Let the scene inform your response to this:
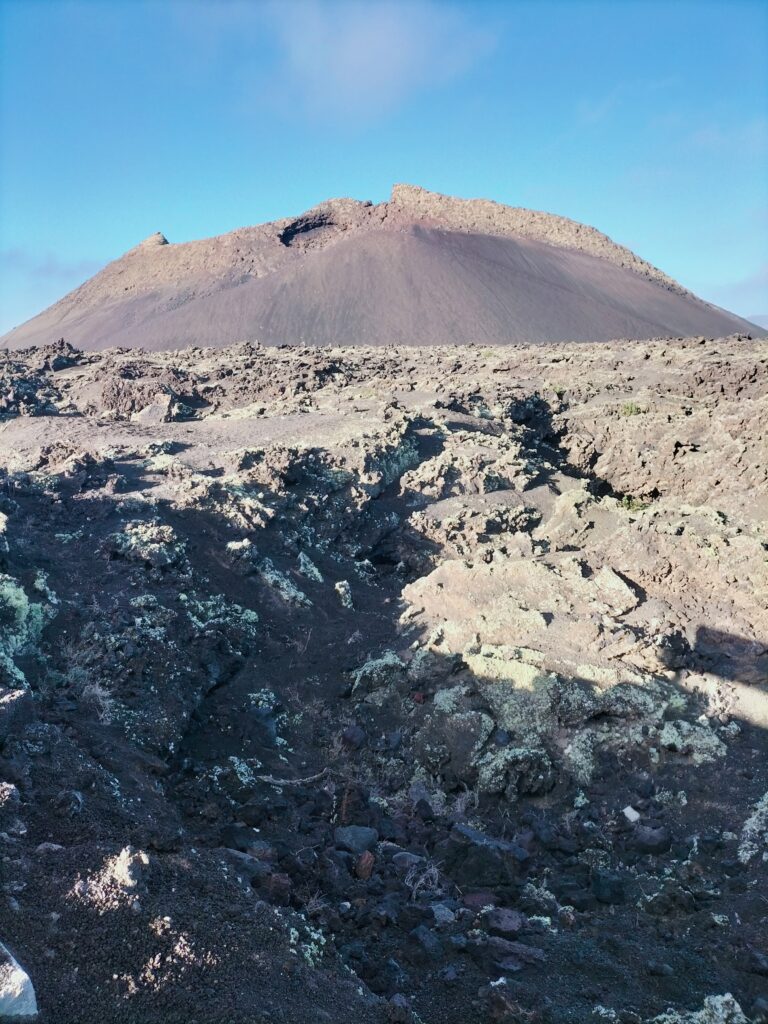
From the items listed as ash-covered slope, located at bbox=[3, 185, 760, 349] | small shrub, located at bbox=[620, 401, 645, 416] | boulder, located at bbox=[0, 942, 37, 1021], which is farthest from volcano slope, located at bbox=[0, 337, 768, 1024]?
ash-covered slope, located at bbox=[3, 185, 760, 349]

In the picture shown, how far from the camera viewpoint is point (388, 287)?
3419cm

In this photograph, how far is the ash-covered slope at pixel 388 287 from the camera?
3177 cm

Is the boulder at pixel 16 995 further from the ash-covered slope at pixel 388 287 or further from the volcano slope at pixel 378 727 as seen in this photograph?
the ash-covered slope at pixel 388 287

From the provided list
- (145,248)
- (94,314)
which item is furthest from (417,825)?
(145,248)

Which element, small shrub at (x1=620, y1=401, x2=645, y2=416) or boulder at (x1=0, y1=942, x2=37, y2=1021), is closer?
boulder at (x1=0, y1=942, x2=37, y2=1021)

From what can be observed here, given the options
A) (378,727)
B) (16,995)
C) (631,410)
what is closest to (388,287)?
(631,410)

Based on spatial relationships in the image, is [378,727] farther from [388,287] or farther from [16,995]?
[388,287]

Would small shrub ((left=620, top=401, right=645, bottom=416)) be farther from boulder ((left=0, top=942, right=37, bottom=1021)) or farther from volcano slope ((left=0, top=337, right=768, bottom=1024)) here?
boulder ((left=0, top=942, right=37, bottom=1021))

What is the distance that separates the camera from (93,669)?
5.00 metres

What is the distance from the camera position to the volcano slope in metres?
2.86

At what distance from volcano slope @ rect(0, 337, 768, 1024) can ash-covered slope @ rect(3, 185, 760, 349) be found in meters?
21.7

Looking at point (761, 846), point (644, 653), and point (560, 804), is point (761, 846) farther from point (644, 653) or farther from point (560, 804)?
point (644, 653)

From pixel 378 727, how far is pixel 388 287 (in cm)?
3089

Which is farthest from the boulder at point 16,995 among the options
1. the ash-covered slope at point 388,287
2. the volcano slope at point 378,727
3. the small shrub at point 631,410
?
the ash-covered slope at point 388,287
